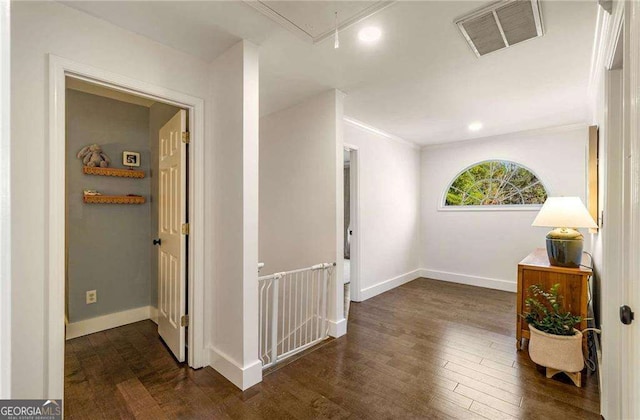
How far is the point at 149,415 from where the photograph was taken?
5.64ft

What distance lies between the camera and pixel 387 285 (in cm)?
437

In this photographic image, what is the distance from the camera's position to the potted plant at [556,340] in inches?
78.3

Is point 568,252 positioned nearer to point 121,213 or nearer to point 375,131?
point 375,131

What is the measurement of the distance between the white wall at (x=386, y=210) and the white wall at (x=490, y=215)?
0.28 meters

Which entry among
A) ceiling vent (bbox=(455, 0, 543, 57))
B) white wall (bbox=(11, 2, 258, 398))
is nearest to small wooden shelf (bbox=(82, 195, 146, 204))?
white wall (bbox=(11, 2, 258, 398))

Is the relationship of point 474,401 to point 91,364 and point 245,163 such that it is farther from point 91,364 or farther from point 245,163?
point 91,364

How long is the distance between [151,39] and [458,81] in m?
2.54

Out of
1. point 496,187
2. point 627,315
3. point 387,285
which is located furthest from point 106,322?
point 496,187

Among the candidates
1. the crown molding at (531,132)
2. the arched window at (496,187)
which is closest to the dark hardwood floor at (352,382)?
the arched window at (496,187)

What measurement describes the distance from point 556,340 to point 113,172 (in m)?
4.16

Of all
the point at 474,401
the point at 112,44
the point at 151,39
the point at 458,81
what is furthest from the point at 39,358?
the point at 458,81

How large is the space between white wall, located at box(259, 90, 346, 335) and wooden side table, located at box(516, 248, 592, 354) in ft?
5.28

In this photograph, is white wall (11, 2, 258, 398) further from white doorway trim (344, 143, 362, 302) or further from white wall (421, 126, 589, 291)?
white wall (421, 126, 589, 291)

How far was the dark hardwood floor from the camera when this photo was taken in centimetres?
176
